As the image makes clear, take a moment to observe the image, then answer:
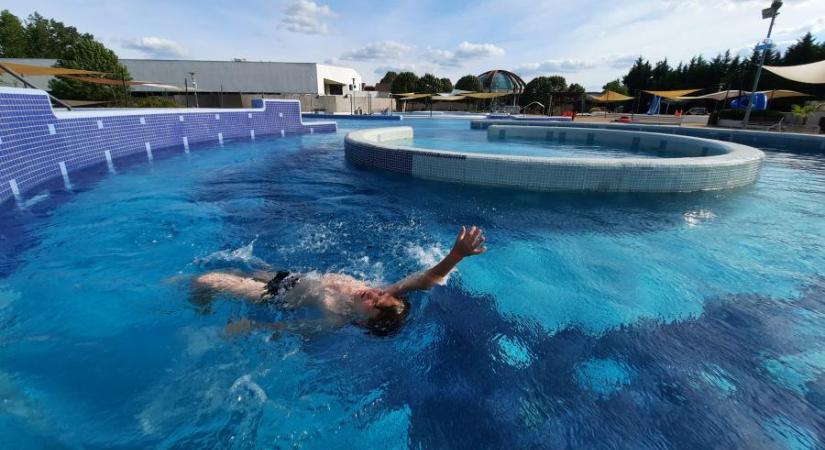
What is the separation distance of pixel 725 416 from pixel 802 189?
742cm

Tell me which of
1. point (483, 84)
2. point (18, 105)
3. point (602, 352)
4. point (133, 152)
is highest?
point (483, 84)

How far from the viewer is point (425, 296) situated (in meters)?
3.19

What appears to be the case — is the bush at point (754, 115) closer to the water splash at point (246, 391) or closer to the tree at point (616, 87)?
the water splash at point (246, 391)

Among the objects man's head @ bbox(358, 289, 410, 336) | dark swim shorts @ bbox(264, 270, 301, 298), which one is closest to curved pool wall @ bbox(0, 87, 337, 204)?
dark swim shorts @ bbox(264, 270, 301, 298)

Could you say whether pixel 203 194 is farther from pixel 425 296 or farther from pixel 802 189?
pixel 802 189

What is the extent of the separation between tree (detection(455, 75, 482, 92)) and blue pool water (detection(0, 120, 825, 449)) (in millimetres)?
63761

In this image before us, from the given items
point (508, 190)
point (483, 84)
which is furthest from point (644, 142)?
point (483, 84)

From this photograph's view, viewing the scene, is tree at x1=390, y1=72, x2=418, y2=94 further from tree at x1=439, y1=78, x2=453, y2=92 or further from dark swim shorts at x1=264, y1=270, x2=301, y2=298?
dark swim shorts at x1=264, y1=270, x2=301, y2=298

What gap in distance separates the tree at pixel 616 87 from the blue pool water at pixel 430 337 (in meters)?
56.9

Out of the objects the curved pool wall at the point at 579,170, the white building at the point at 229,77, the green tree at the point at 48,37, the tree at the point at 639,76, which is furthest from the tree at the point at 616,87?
the green tree at the point at 48,37

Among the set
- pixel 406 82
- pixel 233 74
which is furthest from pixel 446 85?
pixel 233 74

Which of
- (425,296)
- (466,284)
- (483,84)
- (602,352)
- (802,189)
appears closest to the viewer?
(602,352)

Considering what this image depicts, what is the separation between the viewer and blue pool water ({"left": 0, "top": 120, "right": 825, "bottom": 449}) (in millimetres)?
1950

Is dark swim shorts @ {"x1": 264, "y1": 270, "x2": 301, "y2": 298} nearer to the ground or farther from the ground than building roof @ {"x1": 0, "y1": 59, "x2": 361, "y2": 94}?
nearer to the ground
